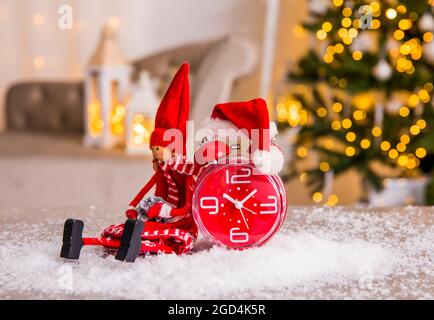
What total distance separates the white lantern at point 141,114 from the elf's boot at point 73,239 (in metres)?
1.37

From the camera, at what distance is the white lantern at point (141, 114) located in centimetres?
212

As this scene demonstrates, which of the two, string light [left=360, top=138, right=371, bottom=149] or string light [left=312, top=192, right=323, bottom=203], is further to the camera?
string light [left=312, top=192, right=323, bottom=203]

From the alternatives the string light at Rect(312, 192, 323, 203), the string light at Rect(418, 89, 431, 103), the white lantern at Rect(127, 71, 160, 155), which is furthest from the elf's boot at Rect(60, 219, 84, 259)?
the string light at Rect(312, 192, 323, 203)

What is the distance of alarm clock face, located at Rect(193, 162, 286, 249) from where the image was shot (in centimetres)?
78

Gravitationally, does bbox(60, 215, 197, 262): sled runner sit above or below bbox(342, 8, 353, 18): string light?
below

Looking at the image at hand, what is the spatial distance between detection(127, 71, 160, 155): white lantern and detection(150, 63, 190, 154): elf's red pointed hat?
1.31 m

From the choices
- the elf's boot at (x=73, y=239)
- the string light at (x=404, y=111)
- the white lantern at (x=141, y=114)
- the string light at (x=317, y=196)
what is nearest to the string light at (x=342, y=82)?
the string light at (x=404, y=111)

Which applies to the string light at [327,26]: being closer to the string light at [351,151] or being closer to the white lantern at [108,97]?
the string light at [351,151]

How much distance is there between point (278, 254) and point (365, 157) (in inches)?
62.1

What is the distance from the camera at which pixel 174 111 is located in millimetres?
783

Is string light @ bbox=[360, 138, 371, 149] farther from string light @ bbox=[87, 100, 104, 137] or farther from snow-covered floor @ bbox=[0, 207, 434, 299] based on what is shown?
snow-covered floor @ bbox=[0, 207, 434, 299]

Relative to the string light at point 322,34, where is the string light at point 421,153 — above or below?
below

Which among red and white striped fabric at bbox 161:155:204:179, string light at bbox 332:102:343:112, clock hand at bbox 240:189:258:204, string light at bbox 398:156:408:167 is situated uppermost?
red and white striped fabric at bbox 161:155:204:179

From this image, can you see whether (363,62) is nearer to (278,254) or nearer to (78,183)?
(78,183)
